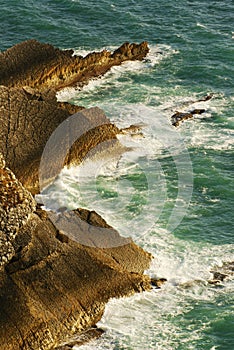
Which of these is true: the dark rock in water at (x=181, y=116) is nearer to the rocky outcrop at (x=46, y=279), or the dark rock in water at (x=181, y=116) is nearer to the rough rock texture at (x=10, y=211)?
the rocky outcrop at (x=46, y=279)

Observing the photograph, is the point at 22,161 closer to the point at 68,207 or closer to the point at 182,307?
the point at 68,207

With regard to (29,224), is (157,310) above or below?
below

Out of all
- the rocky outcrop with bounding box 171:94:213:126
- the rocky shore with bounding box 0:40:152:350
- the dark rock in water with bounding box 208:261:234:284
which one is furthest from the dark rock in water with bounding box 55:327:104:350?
the rocky outcrop with bounding box 171:94:213:126

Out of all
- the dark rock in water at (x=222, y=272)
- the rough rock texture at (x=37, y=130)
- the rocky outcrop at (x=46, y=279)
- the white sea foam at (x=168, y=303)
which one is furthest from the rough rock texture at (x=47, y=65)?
the dark rock in water at (x=222, y=272)

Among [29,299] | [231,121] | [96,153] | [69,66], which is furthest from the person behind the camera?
[69,66]

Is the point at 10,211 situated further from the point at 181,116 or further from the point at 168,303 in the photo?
the point at 181,116

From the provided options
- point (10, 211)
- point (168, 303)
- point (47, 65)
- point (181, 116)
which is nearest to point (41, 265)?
point (10, 211)

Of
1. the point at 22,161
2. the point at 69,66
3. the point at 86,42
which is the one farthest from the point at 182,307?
the point at 86,42

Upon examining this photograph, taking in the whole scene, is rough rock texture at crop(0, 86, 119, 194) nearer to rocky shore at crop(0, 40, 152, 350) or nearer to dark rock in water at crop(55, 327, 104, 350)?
rocky shore at crop(0, 40, 152, 350)

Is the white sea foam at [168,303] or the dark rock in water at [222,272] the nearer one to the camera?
the white sea foam at [168,303]
